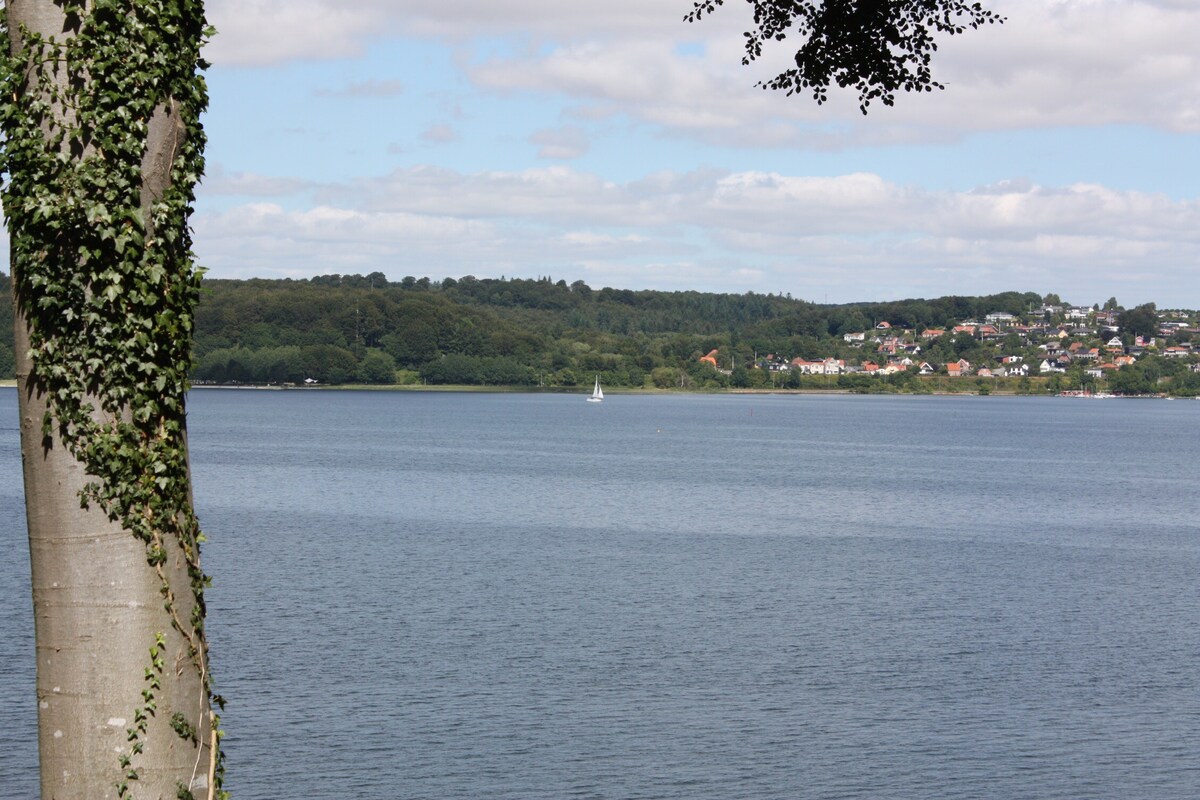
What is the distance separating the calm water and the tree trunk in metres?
14.8

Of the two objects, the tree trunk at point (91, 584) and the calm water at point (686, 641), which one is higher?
the tree trunk at point (91, 584)

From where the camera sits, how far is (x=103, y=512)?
6230 millimetres

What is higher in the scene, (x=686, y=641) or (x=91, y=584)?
(x=91, y=584)

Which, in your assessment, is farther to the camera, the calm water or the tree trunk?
the calm water

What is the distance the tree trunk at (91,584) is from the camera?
6211 millimetres

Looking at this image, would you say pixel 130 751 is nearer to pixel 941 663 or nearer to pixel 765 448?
pixel 941 663

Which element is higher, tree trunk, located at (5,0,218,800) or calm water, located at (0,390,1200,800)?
tree trunk, located at (5,0,218,800)

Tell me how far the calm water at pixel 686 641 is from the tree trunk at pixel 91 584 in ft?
48.5

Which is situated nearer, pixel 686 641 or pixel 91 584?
pixel 91 584

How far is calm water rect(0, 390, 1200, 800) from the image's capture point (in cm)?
2259

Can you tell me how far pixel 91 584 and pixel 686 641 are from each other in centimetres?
2621

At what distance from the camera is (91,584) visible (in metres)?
6.22

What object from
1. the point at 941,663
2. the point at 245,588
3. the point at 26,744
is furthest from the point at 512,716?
the point at 245,588

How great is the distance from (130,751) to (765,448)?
104289 mm
